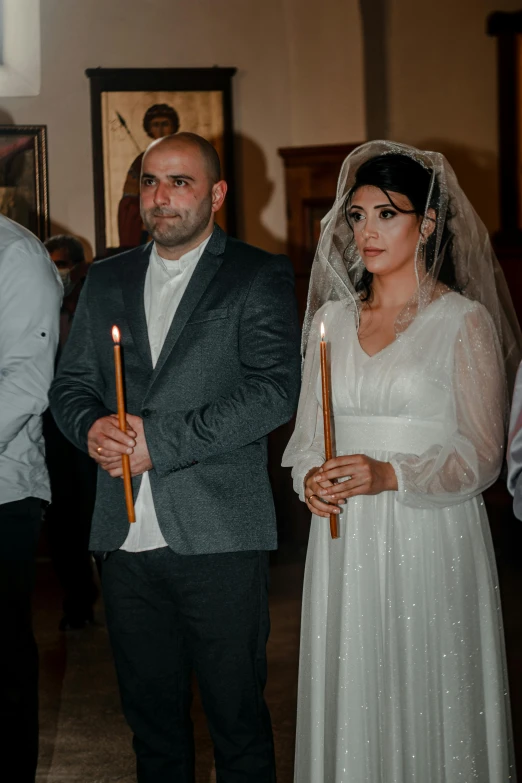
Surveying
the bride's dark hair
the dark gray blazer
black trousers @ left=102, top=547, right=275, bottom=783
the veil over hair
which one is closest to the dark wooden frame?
the veil over hair

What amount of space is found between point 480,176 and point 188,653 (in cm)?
565

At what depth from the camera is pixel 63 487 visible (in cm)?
506

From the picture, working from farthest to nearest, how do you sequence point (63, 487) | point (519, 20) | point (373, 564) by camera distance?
point (519, 20) < point (63, 487) < point (373, 564)

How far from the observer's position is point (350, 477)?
2.28m

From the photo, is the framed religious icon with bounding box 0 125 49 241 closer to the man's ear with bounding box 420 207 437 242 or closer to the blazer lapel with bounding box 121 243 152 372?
the blazer lapel with bounding box 121 243 152 372

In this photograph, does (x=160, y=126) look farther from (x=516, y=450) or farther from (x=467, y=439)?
(x=516, y=450)

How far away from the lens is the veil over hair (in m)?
2.47

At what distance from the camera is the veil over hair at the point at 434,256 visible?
247 cm

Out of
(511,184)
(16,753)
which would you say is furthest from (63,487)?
(511,184)

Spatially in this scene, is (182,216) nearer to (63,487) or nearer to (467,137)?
(63,487)

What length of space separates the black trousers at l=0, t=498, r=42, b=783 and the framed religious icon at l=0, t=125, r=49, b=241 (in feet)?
16.4

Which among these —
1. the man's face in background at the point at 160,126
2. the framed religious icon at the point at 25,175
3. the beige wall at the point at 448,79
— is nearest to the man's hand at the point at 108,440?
the framed religious icon at the point at 25,175

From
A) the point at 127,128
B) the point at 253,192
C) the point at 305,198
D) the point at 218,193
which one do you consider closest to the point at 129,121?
the point at 127,128

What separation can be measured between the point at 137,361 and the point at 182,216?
39 cm
